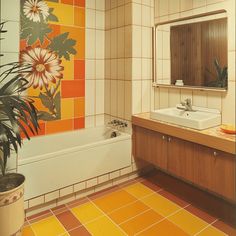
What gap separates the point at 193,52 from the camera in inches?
96.2

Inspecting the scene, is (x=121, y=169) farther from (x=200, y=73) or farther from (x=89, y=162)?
(x=200, y=73)

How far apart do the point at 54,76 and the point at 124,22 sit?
0.98 m

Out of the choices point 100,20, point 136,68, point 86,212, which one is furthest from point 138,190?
point 100,20

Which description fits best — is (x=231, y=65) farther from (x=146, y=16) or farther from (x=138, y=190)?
(x=138, y=190)

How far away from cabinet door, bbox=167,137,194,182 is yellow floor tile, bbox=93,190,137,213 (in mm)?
526

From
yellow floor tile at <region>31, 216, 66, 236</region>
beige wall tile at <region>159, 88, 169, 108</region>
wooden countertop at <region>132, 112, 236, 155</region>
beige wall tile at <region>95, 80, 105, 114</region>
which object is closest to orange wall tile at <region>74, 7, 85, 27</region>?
beige wall tile at <region>95, 80, 105, 114</region>

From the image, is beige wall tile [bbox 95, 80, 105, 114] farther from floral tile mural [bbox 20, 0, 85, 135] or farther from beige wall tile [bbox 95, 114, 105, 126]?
floral tile mural [bbox 20, 0, 85, 135]

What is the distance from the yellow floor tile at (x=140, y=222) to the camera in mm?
1962

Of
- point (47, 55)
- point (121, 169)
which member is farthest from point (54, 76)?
point (121, 169)

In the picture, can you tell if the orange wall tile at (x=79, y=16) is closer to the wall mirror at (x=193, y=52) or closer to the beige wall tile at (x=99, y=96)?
the beige wall tile at (x=99, y=96)

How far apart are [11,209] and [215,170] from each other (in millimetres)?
1549

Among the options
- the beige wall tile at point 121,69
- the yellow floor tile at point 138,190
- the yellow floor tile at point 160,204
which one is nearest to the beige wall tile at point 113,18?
the beige wall tile at point 121,69

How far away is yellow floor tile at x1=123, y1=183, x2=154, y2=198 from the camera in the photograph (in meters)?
2.51

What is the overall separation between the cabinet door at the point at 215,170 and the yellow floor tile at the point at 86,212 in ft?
3.09
